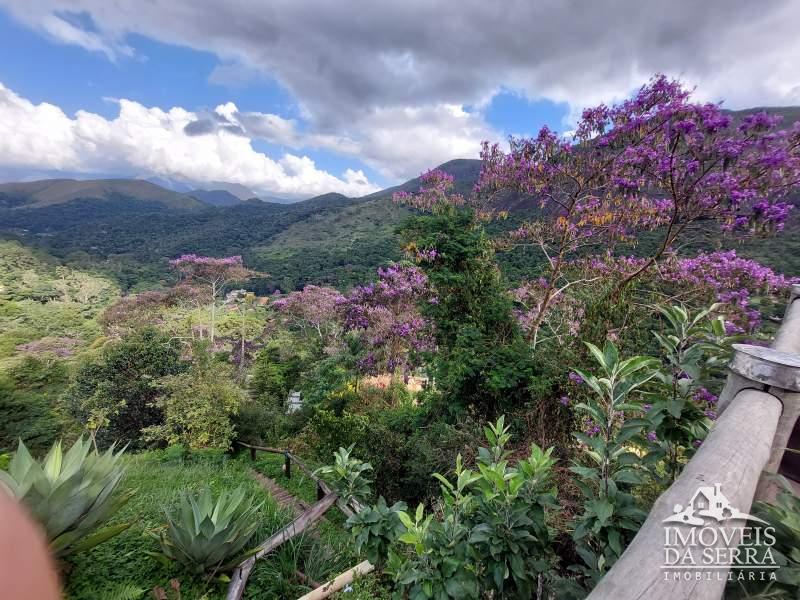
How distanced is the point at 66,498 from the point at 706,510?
3580mm

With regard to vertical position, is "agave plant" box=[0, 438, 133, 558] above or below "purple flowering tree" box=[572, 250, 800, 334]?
below

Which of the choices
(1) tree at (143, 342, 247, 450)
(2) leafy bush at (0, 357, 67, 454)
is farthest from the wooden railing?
(2) leafy bush at (0, 357, 67, 454)

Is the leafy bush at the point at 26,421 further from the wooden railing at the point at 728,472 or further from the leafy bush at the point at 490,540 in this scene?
the wooden railing at the point at 728,472

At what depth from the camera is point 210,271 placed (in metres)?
19.6

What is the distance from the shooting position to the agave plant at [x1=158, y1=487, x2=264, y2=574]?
2.81m

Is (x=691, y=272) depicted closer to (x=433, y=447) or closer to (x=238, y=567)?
(x=433, y=447)

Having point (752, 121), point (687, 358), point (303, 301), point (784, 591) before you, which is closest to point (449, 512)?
point (784, 591)

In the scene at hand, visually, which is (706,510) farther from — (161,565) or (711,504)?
(161,565)

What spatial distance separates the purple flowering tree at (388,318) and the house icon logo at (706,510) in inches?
355

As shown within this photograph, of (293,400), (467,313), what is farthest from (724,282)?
(293,400)

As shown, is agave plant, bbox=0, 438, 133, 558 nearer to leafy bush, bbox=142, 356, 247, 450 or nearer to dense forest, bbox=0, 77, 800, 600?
dense forest, bbox=0, 77, 800, 600

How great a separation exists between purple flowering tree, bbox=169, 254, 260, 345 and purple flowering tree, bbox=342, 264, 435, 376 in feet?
36.3

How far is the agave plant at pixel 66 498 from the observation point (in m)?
2.37

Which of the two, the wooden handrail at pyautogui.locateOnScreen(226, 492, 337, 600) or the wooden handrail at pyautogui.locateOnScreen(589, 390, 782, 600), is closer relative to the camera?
Result: the wooden handrail at pyautogui.locateOnScreen(589, 390, 782, 600)
